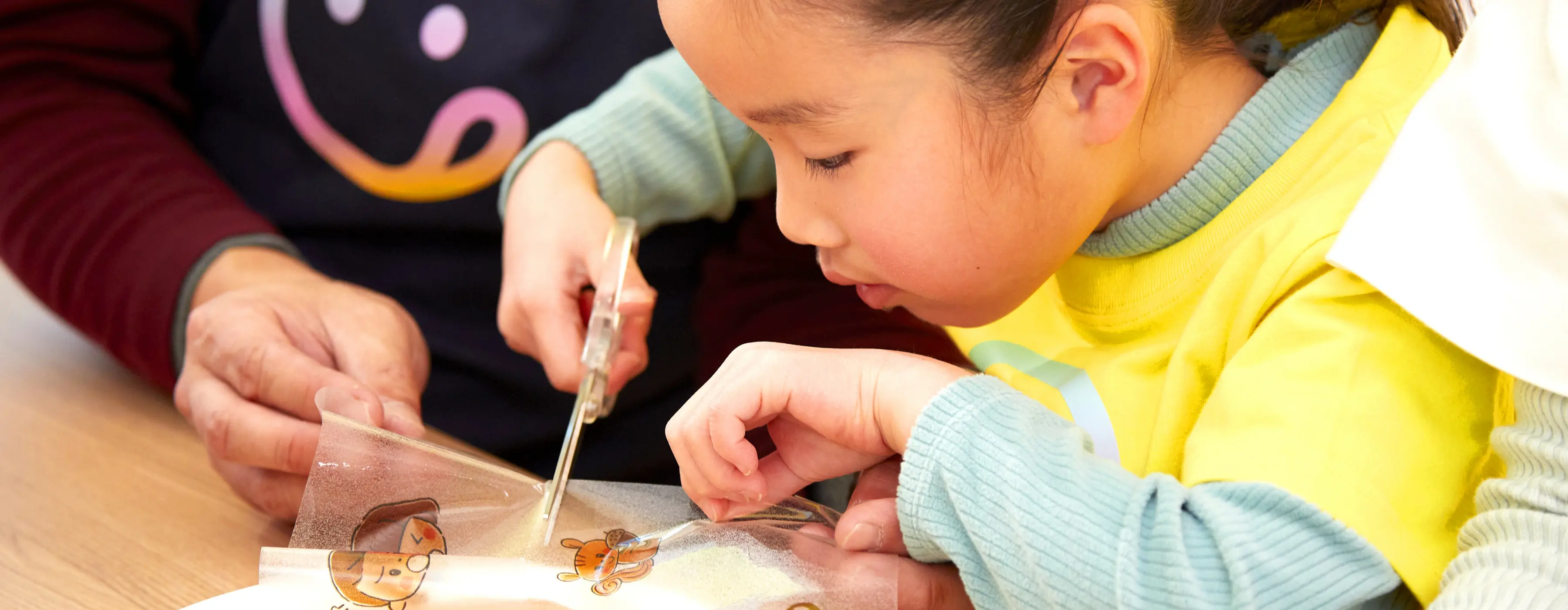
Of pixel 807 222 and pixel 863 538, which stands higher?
pixel 807 222

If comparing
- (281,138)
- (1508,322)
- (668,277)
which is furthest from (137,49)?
(1508,322)

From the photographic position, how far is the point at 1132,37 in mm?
537

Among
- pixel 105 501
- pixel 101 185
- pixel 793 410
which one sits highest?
pixel 793 410

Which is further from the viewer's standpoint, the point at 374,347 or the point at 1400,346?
the point at 374,347

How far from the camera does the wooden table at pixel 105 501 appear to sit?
23.0 inches

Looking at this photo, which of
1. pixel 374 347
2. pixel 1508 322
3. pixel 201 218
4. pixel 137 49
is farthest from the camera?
pixel 137 49

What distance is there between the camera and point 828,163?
1.86ft

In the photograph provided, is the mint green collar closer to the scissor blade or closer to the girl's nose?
the girl's nose

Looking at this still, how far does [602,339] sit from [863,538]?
226mm

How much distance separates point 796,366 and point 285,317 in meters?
0.39

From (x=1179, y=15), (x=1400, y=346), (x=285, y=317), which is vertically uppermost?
(x=1179, y=15)

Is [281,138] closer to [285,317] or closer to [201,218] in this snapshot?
[201,218]

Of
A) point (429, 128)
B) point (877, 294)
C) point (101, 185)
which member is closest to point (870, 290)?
point (877, 294)

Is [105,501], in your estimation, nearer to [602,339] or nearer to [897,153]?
[602,339]
